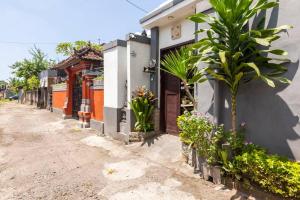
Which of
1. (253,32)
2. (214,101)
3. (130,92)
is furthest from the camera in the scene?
(130,92)

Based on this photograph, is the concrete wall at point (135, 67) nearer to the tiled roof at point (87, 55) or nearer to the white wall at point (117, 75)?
the white wall at point (117, 75)

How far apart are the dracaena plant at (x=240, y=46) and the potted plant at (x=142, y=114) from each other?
11.3 ft

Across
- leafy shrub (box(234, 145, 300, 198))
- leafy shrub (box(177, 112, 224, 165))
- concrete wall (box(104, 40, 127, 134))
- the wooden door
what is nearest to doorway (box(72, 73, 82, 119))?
concrete wall (box(104, 40, 127, 134))

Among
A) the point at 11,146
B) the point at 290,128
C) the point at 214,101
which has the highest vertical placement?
the point at 214,101

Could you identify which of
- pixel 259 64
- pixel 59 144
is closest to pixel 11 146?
pixel 59 144

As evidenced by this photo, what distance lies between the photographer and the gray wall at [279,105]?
378 centimetres

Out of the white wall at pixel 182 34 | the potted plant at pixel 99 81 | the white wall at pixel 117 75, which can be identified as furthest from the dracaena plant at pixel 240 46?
Answer: the potted plant at pixel 99 81

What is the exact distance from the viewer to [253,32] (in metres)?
3.82

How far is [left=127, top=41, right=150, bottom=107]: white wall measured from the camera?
303 inches

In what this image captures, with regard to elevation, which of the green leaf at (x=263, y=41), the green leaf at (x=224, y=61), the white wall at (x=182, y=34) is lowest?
the green leaf at (x=224, y=61)

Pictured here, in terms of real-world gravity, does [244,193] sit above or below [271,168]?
below

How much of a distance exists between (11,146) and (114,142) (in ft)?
11.5

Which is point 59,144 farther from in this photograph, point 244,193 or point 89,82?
point 244,193

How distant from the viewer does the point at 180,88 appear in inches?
286
